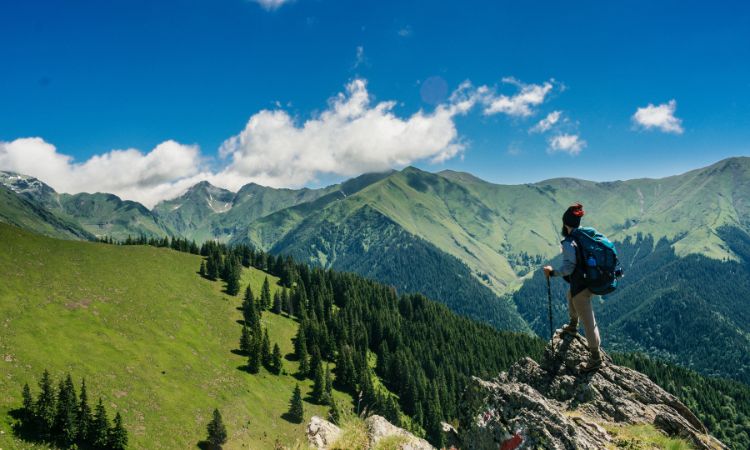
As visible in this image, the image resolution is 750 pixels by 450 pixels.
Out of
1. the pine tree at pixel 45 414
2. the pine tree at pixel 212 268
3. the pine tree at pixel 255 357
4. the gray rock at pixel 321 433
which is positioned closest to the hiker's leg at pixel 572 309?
the gray rock at pixel 321 433

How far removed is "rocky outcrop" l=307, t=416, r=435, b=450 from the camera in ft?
32.5

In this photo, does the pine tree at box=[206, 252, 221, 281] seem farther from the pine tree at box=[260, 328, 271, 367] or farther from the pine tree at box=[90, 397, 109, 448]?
the pine tree at box=[90, 397, 109, 448]

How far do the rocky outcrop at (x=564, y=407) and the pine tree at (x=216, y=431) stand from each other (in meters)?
68.6

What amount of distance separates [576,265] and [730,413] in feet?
678

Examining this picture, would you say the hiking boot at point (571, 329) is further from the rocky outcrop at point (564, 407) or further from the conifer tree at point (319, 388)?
the conifer tree at point (319, 388)

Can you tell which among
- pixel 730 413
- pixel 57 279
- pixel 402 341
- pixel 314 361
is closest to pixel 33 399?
pixel 57 279

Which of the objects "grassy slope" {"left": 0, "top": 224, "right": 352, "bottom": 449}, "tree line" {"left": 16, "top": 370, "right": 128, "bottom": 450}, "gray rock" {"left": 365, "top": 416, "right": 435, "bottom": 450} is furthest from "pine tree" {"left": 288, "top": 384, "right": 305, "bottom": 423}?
"gray rock" {"left": 365, "top": 416, "right": 435, "bottom": 450}

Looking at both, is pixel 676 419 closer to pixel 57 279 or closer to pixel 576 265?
pixel 576 265

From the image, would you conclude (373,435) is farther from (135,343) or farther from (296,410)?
(135,343)

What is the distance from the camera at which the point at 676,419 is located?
12.2 metres

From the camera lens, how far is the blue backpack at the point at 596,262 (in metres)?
12.3

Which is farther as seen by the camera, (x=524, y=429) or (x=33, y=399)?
(x=33, y=399)

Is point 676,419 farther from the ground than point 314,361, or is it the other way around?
point 676,419

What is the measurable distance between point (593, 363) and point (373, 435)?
9.04 metres
